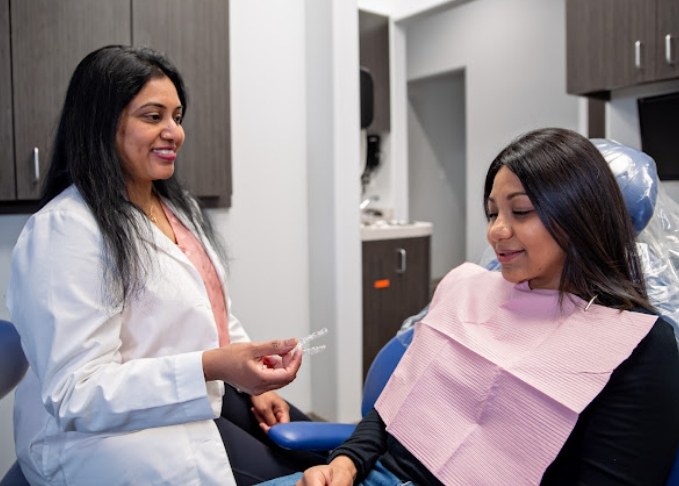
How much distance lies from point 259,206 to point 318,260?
0.36m

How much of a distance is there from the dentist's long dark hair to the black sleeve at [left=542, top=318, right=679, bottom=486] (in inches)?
34.9

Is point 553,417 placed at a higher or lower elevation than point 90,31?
lower

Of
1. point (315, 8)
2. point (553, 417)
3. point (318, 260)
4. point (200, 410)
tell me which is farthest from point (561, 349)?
point (315, 8)

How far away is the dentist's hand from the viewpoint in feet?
3.48

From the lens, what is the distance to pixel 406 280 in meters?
2.98

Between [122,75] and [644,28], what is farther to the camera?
[644,28]

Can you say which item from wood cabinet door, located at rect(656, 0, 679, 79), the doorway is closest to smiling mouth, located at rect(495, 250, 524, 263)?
wood cabinet door, located at rect(656, 0, 679, 79)

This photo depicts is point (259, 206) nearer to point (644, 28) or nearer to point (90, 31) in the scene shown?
point (90, 31)

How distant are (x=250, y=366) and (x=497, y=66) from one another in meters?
4.10

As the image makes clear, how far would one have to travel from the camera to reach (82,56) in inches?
73.6

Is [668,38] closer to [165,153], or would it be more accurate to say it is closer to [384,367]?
[384,367]

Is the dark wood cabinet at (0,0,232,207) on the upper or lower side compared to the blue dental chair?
upper

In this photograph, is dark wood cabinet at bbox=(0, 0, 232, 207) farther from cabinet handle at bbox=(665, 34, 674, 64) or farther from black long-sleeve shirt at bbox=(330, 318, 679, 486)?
cabinet handle at bbox=(665, 34, 674, 64)

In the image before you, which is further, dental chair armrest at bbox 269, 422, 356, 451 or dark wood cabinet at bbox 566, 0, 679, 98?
dark wood cabinet at bbox 566, 0, 679, 98
